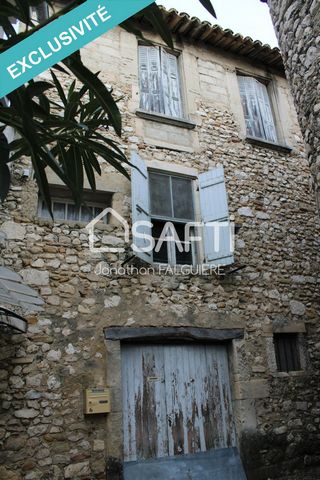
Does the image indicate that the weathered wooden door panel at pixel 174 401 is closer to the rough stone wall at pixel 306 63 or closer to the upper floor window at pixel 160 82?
the rough stone wall at pixel 306 63

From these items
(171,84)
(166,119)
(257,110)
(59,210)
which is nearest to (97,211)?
(59,210)

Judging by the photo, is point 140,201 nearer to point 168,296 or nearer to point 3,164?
point 168,296

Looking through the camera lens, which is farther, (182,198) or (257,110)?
(257,110)

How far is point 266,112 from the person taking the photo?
21.3 ft

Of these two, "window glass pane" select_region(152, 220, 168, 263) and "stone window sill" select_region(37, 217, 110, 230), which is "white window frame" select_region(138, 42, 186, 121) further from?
"stone window sill" select_region(37, 217, 110, 230)

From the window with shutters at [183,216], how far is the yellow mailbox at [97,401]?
159 centimetres

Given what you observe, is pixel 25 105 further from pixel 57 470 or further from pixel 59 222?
pixel 57 470

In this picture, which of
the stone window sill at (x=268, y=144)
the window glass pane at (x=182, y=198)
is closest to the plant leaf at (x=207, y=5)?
the window glass pane at (x=182, y=198)

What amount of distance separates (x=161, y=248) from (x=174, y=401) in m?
1.81

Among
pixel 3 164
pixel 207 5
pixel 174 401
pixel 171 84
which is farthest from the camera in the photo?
pixel 171 84

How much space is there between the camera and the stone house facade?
371 cm

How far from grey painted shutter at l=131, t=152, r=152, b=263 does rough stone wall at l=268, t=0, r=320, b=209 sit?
180 cm

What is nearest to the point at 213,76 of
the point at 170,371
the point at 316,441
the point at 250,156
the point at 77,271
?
the point at 250,156

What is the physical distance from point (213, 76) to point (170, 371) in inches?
182
